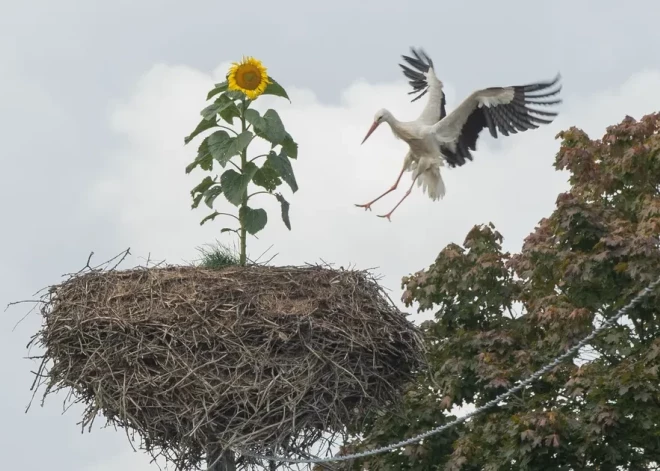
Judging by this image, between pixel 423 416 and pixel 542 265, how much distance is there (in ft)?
6.62

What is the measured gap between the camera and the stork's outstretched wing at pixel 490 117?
13.0 meters

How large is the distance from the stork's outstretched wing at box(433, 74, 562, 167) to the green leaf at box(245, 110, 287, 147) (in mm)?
2993

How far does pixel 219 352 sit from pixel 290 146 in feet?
Answer: 6.41

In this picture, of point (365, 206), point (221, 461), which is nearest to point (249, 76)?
point (365, 206)

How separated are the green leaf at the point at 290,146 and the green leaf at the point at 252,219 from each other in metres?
0.52

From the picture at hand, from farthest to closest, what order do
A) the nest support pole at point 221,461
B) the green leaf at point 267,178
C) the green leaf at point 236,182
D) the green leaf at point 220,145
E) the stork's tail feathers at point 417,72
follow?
the stork's tail feathers at point 417,72 < the green leaf at point 267,178 < the green leaf at point 236,182 < the green leaf at point 220,145 < the nest support pole at point 221,461

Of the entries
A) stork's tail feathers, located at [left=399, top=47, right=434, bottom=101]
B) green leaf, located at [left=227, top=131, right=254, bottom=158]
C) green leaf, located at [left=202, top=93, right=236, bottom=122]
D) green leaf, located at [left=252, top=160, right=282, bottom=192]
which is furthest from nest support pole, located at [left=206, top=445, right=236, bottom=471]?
stork's tail feathers, located at [left=399, top=47, right=434, bottom=101]

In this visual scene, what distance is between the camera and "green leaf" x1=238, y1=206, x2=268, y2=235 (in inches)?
405

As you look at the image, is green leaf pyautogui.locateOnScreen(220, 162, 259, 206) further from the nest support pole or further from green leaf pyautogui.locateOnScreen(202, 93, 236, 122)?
the nest support pole

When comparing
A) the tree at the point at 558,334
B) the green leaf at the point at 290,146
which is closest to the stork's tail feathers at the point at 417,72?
the tree at the point at 558,334

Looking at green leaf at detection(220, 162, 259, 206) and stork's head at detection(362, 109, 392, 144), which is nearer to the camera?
green leaf at detection(220, 162, 259, 206)

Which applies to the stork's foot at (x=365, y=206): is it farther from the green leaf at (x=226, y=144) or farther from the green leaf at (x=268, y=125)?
the green leaf at (x=226, y=144)

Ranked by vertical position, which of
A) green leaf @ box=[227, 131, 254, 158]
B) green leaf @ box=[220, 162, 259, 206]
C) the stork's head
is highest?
the stork's head

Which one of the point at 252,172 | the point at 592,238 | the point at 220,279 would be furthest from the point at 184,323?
the point at 592,238
